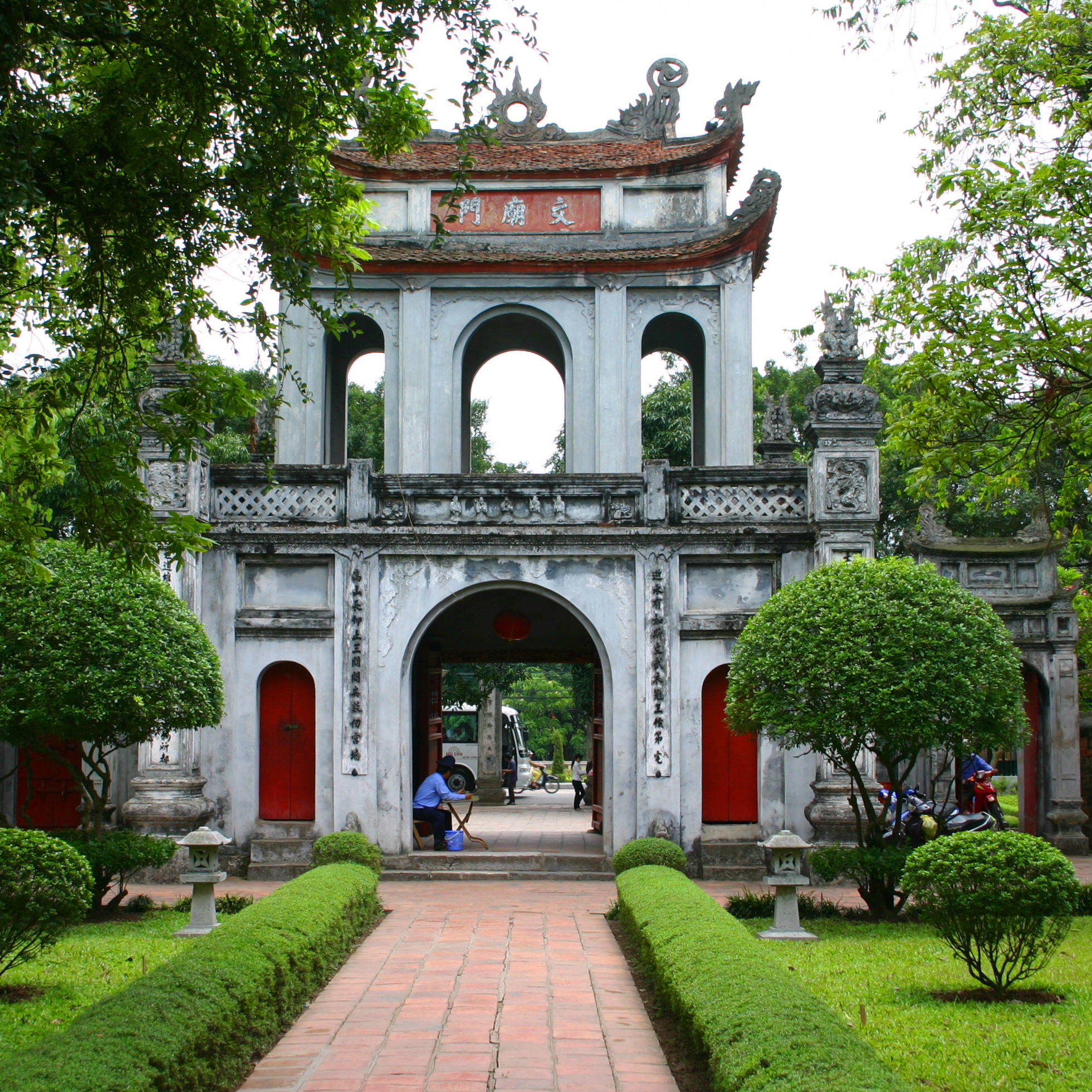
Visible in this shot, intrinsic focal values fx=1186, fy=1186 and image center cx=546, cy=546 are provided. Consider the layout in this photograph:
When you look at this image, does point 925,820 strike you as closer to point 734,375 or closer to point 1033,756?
point 1033,756

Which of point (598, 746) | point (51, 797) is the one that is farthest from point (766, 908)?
point (51, 797)

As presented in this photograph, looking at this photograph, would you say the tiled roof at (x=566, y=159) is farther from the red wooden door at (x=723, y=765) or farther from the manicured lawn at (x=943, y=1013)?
the manicured lawn at (x=943, y=1013)

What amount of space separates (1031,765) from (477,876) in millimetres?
8631

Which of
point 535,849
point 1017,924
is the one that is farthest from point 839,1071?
point 535,849

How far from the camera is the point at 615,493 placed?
554 inches

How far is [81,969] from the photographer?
8.57 metres

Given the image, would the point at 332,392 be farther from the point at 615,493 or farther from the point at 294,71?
the point at 294,71

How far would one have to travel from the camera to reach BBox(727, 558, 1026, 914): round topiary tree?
33.7 ft

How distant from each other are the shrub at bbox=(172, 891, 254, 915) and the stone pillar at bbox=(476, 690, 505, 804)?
1513cm

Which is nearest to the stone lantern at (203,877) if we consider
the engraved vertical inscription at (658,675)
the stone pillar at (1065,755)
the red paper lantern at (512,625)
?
the engraved vertical inscription at (658,675)

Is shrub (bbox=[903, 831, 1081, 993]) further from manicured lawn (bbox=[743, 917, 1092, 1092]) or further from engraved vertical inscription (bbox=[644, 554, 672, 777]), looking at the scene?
engraved vertical inscription (bbox=[644, 554, 672, 777])

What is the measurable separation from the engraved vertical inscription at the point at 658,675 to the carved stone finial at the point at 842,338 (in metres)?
3.02

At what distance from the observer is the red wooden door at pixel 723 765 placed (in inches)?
554

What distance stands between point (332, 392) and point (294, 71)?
451 inches
